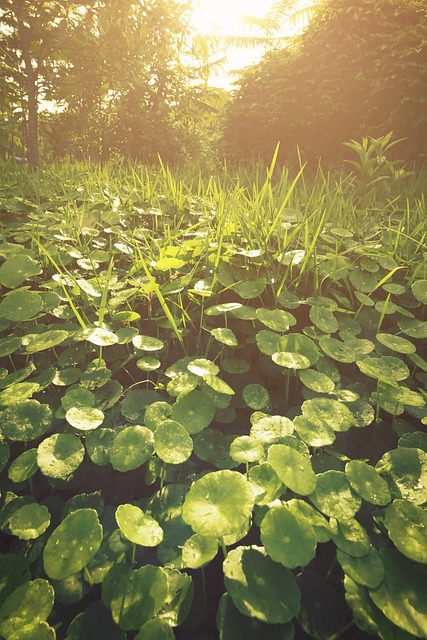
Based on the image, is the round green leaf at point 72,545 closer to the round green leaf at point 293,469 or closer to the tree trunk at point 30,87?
the round green leaf at point 293,469

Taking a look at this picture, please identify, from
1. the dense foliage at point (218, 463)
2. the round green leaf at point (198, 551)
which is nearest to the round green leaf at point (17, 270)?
the dense foliage at point (218, 463)

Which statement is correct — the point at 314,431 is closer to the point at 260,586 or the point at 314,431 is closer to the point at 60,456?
the point at 260,586

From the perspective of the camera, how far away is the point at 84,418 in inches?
30.9

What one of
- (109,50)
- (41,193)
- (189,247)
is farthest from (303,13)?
(189,247)

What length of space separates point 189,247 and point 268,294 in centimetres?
39

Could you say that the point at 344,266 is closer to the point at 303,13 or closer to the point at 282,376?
the point at 282,376

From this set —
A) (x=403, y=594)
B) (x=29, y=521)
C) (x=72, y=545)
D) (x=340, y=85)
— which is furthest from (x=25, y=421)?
(x=340, y=85)

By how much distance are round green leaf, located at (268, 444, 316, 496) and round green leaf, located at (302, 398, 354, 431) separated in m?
0.15

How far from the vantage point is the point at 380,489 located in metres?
0.67

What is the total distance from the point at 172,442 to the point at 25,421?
35cm

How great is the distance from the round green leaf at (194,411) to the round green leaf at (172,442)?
61 mm

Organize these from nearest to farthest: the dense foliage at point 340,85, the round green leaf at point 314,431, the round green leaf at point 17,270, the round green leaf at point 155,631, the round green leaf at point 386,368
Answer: the round green leaf at point 155,631 → the round green leaf at point 314,431 → the round green leaf at point 386,368 → the round green leaf at point 17,270 → the dense foliage at point 340,85

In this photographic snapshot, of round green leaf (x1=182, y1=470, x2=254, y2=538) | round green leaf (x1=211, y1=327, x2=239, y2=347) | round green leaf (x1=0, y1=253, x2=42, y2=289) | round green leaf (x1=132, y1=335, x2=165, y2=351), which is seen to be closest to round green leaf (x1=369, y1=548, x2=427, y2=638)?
round green leaf (x1=182, y1=470, x2=254, y2=538)

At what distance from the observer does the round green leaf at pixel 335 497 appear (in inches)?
25.0
